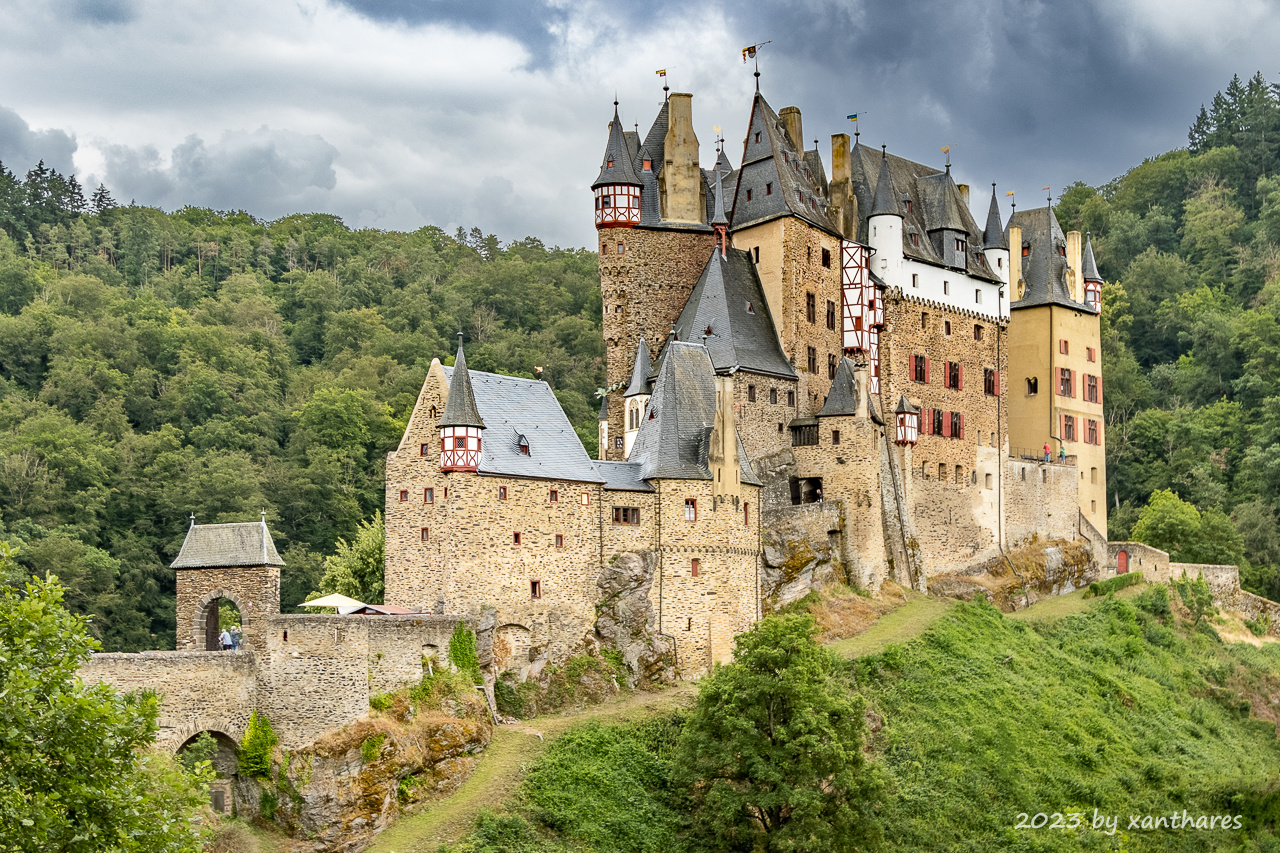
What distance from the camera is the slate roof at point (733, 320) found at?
49.7 metres

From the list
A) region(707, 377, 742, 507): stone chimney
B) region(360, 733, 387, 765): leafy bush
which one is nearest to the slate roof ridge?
region(707, 377, 742, 507): stone chimney

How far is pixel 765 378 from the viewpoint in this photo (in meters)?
50.1

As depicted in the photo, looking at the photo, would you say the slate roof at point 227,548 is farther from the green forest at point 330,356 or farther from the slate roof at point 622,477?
the green forest at point 330,356

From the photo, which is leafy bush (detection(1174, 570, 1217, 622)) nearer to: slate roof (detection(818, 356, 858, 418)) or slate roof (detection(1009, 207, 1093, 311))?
slate roof (detection(1009, 207, 1093, 311))

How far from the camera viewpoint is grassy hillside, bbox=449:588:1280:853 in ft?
119

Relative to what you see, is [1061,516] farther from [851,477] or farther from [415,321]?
[415,321]

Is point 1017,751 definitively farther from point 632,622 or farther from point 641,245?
point 641,245

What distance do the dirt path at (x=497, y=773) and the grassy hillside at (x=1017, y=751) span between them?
46 centimetres

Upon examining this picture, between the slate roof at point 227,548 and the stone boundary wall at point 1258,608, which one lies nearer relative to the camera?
the slate roof at point 227,548

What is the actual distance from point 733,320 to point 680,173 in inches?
263

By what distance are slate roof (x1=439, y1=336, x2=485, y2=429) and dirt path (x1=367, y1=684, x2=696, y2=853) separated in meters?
8.20

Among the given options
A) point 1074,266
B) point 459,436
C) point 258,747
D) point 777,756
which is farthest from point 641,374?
point 1074,266

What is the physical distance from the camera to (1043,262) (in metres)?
63.5

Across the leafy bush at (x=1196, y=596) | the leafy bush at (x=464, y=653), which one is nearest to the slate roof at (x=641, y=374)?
the leafy bush at (x=464, y=653)
